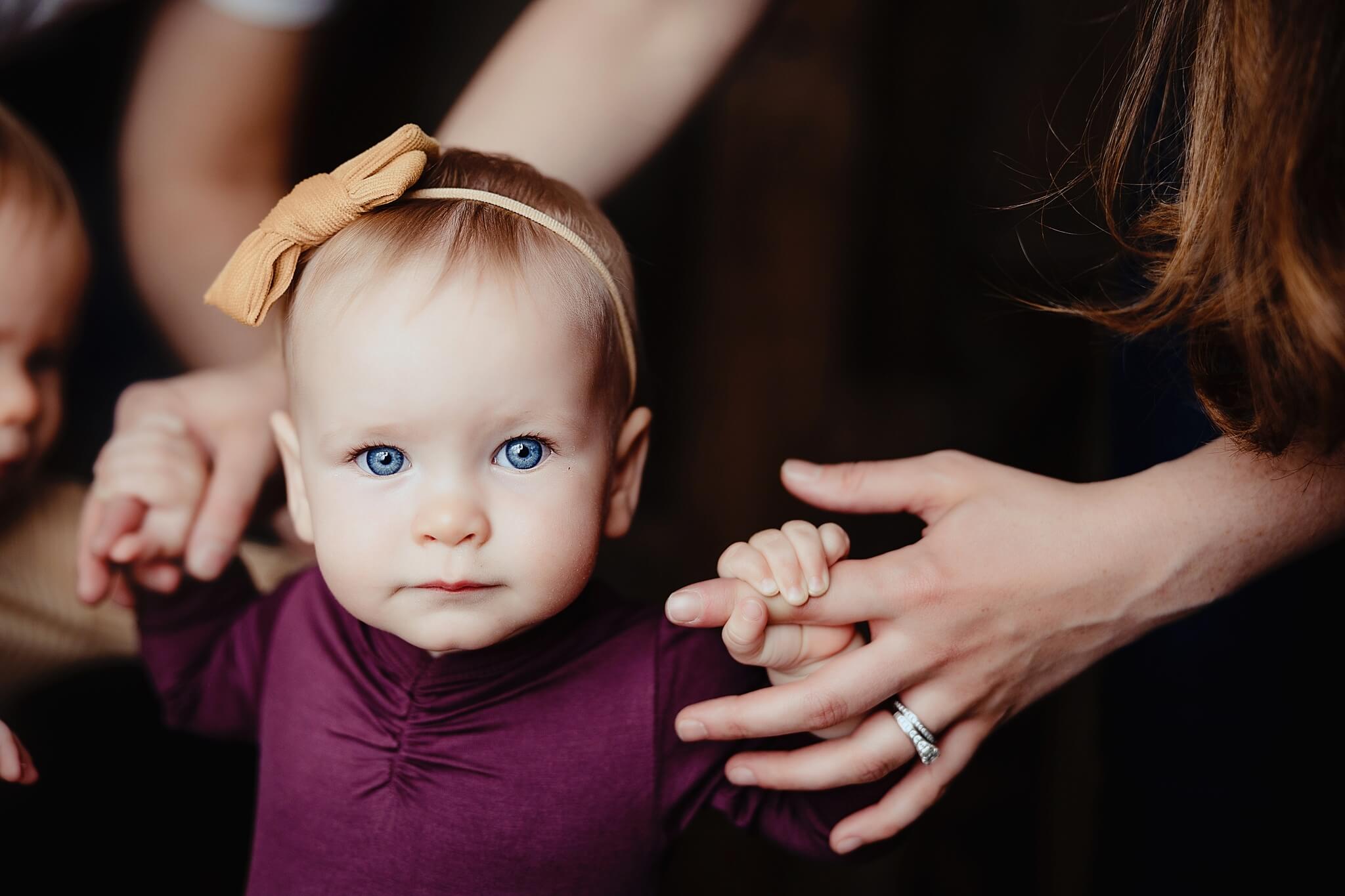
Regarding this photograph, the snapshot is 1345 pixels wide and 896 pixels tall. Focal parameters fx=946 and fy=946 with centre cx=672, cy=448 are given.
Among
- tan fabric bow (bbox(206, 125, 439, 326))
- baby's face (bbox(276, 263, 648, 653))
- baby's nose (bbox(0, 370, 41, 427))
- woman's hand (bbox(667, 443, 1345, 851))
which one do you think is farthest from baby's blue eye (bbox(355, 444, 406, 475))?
baby's nose (bbox(0, 370, 41, 427))

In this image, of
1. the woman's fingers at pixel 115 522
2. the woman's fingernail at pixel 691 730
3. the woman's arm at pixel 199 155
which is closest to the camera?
the woman's fingernail at pixel 691 730

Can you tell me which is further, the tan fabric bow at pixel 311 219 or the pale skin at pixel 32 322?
the pale skin at pixel 32 322

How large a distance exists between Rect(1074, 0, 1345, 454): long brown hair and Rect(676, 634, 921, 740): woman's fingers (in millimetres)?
270

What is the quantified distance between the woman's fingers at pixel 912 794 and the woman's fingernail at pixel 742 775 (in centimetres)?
7

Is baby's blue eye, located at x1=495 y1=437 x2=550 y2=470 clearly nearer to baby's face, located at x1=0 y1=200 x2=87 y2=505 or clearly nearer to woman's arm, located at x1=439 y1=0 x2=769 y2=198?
woman's arm, located at x1=439 y1=0 x2=769 y2=198

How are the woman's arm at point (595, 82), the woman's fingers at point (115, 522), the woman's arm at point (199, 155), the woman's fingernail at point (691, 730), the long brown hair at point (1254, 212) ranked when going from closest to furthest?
the long brown hair at point (1254, 212), the woman's fingernail at point (691, 730), the woman's fingers at point (115, 522), the woman's arm at point (595, 82), the woman's arm at point (199, 155)

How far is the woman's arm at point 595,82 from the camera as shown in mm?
869

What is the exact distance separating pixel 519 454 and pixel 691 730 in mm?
210

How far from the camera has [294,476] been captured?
2.13ft

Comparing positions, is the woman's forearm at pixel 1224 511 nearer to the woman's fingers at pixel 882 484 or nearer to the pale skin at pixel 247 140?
the woman's fingers at pixel 882 484

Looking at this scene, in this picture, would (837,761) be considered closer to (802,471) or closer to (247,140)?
(802,471)

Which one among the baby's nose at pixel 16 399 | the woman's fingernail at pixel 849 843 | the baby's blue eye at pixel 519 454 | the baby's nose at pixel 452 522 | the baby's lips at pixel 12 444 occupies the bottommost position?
the woman's fingernail at pixel 849 843

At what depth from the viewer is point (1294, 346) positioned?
1.75ft

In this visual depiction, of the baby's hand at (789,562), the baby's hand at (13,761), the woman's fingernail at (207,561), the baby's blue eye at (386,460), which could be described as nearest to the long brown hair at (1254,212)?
the baby's hand at (789,562)
